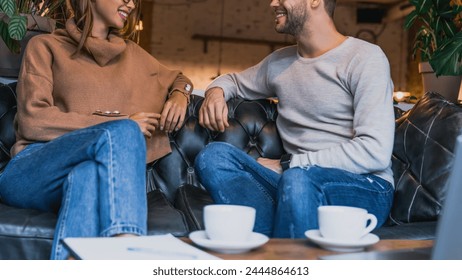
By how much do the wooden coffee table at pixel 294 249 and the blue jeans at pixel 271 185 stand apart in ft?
1.59

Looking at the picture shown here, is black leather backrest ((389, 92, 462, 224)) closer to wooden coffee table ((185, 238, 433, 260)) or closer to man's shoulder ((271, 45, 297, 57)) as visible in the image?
man's shoulder ((271, 45, 297, 57))

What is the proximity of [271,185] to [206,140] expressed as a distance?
0.51 meters

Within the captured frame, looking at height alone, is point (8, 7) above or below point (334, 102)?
above

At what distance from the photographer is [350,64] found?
5.88 ft

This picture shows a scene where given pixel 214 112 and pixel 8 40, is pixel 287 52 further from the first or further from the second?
pixel 8 40

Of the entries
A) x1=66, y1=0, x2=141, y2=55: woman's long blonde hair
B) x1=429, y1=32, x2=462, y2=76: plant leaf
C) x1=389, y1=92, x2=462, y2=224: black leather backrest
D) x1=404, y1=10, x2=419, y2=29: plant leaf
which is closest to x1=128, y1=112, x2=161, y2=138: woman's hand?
x1=66, y1=0, x2=141, y2=55: woman's long blonde hair

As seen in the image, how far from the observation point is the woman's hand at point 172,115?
1.85 metres

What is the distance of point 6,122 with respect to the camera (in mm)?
1980

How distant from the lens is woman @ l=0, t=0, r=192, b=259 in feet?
3.89

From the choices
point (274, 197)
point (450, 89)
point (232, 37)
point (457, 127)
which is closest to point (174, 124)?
point (274, 197)

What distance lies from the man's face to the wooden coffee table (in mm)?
1201

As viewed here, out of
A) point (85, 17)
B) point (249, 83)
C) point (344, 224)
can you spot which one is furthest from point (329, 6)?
point (344, 224)
